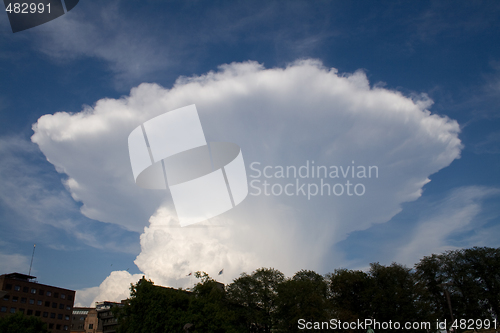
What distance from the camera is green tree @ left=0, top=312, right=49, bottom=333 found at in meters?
61.0

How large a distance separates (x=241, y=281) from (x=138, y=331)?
74.8 ft

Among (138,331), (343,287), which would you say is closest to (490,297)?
(343,287)

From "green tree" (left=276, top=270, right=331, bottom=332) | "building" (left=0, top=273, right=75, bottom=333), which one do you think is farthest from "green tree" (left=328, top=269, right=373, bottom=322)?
"building" (left=0, top=273, right=75, bottom=333)

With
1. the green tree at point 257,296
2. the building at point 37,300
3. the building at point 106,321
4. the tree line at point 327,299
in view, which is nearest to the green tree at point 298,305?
the tree line at point 327,299

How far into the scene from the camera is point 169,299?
5441 cm

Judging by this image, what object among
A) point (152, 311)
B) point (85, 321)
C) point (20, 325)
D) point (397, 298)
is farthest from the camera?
point (85, 321)

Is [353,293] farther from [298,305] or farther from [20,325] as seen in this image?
[20,325]

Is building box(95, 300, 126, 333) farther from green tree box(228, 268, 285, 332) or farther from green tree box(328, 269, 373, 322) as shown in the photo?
green tree box(328, 269, 373, 322)

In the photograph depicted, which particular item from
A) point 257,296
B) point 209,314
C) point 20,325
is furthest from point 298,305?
point 20,325

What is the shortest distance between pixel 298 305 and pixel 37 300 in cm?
9824

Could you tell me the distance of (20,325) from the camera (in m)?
62.3

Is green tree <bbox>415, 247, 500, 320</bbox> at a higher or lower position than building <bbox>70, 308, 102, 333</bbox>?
higher

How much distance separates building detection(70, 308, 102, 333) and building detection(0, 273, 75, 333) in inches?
451

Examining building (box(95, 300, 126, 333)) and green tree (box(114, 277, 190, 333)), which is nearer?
green tree (box(114, 277, 190, 333))
